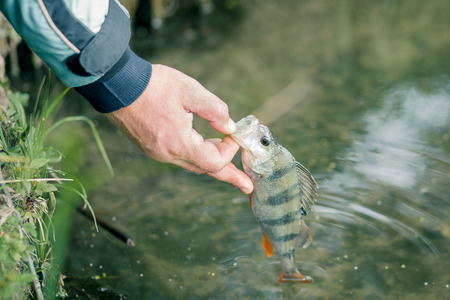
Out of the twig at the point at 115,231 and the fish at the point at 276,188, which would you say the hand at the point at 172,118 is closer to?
the fish at the point at 276,188

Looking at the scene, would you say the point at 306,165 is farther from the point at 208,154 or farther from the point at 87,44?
the point at 87,44

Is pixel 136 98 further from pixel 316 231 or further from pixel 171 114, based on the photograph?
pixel 316 231

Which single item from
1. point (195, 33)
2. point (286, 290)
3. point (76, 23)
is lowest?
point (286, 290)

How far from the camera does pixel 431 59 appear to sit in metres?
5.70

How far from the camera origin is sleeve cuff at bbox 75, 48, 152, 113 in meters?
Result: 2.34

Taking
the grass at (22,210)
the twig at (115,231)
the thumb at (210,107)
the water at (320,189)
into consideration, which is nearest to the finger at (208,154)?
the thumb at (210,107)

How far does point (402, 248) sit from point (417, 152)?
117 centimetres

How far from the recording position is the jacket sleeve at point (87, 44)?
2.15m

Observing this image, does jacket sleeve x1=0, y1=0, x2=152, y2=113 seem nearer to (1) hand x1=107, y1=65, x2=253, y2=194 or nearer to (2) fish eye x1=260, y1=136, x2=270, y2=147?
(1) hand x1=107, y1=65, x2=253, y2=194

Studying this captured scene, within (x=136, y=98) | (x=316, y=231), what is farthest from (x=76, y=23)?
(x=316, y=231)

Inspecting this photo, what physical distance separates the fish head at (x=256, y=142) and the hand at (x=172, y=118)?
146 mm

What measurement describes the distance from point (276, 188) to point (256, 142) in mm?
275

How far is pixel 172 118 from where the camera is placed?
241cm

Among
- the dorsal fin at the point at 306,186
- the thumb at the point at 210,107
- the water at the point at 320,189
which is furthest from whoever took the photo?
the water at the point at 320,189
